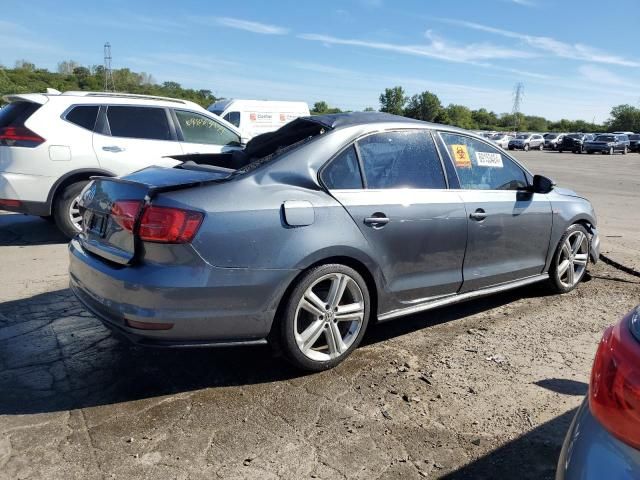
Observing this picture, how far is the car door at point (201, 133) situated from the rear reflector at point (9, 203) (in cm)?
213

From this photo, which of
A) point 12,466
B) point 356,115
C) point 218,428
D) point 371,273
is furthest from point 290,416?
point 356,115

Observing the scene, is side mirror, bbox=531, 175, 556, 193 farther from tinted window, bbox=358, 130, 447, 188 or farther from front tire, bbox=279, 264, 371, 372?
front tire, bbox=279, 264, 371, 372

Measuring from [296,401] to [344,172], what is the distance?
4.88 feet

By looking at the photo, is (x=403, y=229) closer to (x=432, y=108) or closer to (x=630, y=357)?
(x=630, y=357)

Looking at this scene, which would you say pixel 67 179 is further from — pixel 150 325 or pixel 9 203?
pixel 150 325

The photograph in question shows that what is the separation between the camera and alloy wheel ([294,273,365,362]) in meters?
3.34

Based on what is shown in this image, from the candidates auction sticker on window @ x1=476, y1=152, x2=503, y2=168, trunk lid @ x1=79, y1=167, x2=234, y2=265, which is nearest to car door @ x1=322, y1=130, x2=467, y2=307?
auction sticker on window @ x1=476, y1=152, x2=503, y2=168

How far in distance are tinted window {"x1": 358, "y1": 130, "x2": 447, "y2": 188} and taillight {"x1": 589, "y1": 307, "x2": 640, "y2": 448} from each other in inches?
86.9

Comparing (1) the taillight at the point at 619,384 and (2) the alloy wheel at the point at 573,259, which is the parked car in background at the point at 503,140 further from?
(1) the taillight at the point at 619,384

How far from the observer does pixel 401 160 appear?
3877 mm

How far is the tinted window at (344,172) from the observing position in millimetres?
3475

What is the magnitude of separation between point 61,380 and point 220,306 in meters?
1.17

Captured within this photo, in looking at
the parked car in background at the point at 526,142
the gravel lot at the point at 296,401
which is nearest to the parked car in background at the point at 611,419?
the gravel lot at the point at 296,401

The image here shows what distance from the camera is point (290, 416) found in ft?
9.77
